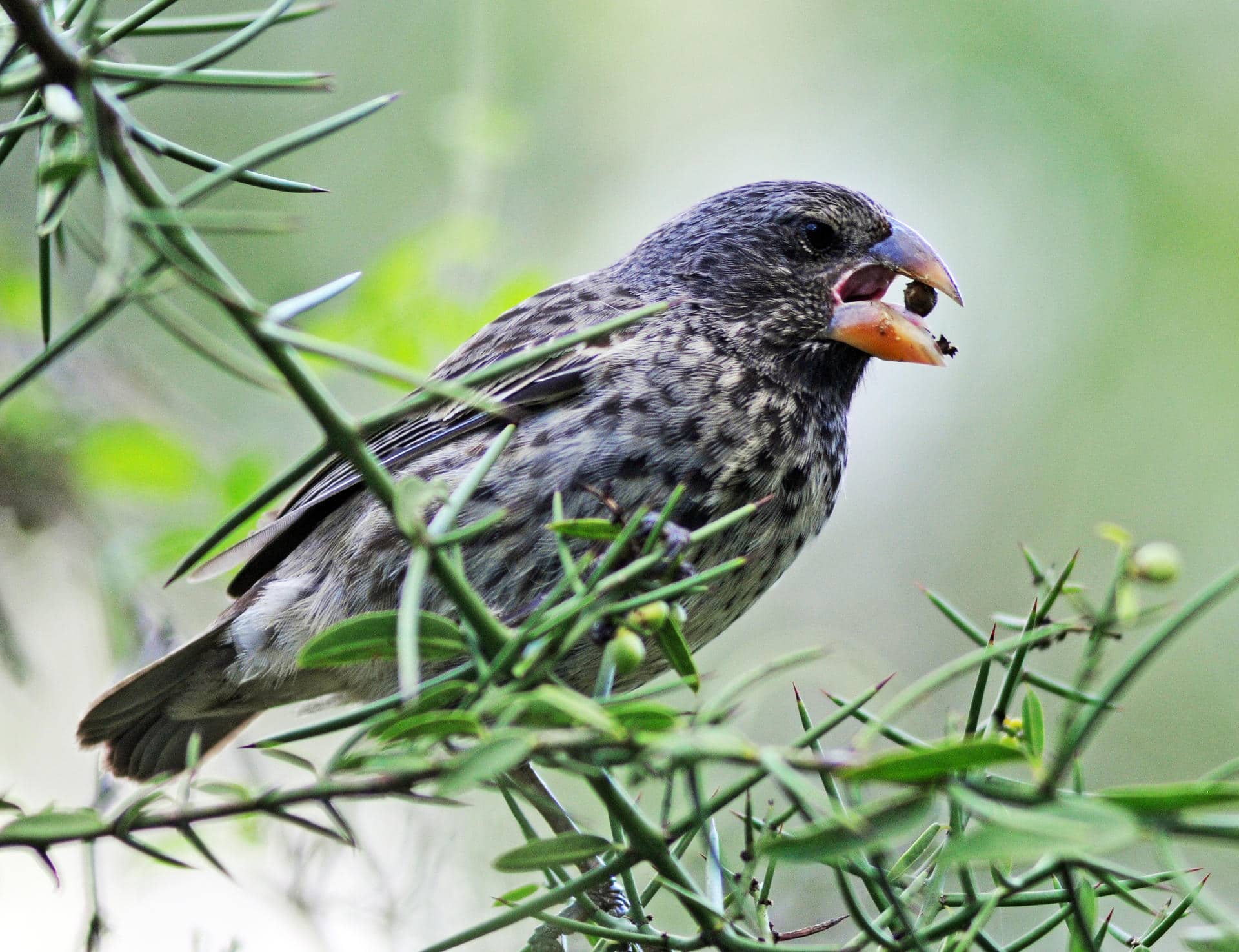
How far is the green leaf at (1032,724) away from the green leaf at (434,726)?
0.46 m

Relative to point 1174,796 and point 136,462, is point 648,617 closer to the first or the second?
point 1174,796

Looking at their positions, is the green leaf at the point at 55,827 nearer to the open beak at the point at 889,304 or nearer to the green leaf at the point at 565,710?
the green leaf at the point at 565,710

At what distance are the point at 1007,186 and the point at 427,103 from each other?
12.7ft

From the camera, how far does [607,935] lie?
53.2 inches

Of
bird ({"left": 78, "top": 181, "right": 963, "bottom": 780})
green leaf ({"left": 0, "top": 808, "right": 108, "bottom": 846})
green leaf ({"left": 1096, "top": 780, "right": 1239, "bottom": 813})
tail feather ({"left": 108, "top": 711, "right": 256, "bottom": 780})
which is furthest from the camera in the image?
tail feather ({"left": 108, "top": 711, "right": 256, "bottom": 780})

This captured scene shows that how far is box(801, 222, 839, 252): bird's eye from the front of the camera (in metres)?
3.52

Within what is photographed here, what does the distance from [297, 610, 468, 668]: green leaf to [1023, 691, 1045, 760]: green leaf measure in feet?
1.58

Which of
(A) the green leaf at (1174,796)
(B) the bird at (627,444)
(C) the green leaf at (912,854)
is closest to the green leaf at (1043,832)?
(A) the green leaf at (1174,796)

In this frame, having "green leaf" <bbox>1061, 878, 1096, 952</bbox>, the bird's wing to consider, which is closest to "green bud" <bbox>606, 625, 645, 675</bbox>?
"green leaf" <bbox>1061, 878, 1096, 952</bbox>

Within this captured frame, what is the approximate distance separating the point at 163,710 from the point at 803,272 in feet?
6.78

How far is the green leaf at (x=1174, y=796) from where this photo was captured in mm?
765

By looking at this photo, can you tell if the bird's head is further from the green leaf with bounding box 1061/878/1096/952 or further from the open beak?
the green leaf with bounding box 1061/878/1096/952

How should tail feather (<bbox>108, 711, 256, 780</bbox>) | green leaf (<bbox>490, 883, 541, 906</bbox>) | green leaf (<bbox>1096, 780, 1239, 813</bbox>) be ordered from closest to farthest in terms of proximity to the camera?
green leaf (<bbox>1096, 780, 1239, 813</bbox>)
green leaf (<bbox>490, 883, 541, 906</bbox>)
tail feather (<bbox>108, 711, 256, 780</bbox>)

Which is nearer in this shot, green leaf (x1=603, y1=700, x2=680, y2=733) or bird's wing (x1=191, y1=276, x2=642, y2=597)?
green leaf (x1=603, y1=700, x2=680, y2=733)
